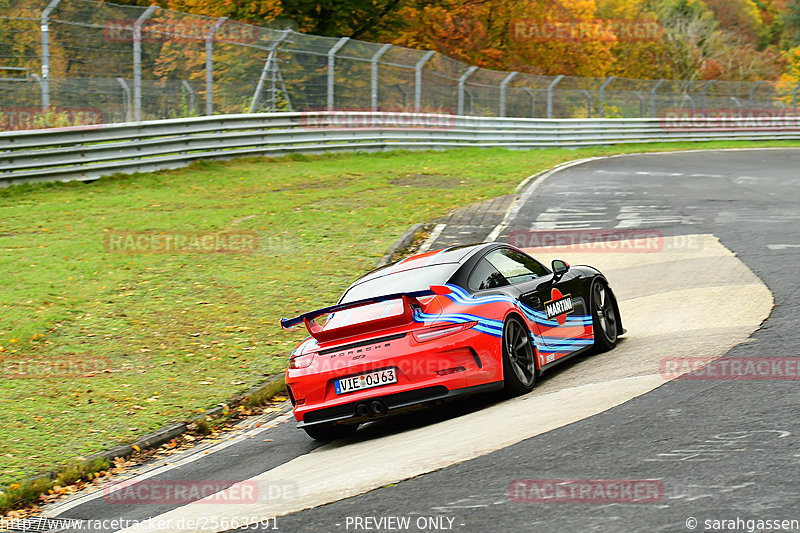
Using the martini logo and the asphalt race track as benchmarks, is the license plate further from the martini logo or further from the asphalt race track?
the martini logo

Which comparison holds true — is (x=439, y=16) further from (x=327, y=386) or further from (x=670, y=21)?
(x=327, y=386)

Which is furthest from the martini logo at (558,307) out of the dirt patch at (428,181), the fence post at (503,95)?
the fence post at (503,95)

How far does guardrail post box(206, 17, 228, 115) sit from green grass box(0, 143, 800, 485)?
68.0 inches

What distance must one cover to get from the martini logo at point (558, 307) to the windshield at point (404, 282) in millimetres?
1026

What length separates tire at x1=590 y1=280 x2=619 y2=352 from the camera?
368 inches

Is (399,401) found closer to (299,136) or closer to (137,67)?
(137,67)

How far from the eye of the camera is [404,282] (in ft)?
27.3

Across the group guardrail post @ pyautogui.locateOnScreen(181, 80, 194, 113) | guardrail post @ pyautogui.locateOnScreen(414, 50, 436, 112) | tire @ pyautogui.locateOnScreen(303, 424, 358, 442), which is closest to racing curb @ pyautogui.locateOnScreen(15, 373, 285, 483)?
tire @ pyautogui.locateOnScreen(303, 424, 358, 442)

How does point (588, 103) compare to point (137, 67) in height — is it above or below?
below

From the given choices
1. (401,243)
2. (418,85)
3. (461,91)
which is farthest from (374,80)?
(401,243)

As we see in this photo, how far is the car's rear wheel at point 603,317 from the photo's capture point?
368 inches

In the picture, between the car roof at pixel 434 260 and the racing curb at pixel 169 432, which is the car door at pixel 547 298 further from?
A: the racing curb at pixel 169 432

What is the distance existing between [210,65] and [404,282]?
17.2m

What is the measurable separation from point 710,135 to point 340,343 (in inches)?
1358
